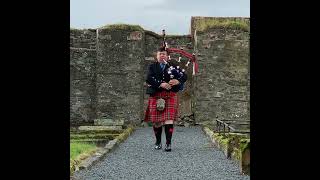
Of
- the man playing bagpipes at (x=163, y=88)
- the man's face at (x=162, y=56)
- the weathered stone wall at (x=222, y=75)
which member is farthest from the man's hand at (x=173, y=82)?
the weathered stone wall at (x=222, y=75)

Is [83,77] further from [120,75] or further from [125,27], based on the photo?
[125,27]

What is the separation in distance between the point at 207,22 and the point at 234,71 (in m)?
1.74

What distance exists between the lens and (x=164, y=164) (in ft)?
24.2

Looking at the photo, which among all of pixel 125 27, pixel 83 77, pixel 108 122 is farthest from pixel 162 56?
pixel 83 77

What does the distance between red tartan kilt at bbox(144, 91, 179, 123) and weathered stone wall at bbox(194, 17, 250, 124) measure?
20.8ft

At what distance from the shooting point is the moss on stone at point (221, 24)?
15969 mm

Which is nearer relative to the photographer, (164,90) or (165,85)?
(165,85)

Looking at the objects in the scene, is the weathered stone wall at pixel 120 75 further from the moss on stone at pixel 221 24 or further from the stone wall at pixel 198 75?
the moss on stone at pixel 221 24

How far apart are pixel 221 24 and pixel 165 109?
7286 mm

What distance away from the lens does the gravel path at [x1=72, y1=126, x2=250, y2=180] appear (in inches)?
246

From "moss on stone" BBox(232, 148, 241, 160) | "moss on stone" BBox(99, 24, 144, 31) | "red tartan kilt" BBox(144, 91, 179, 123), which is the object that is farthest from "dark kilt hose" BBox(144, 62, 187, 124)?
"moss on stone" BBox(99, 24, 144, 31)

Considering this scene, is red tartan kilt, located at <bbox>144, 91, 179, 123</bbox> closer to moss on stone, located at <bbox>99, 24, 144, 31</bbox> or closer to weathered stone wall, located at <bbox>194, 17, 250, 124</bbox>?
weathered stone wall, located at <bbox>194, 17, 250, 124</bbox>
